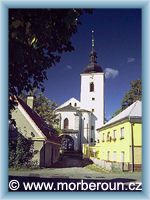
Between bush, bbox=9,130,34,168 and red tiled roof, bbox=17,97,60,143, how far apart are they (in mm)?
204

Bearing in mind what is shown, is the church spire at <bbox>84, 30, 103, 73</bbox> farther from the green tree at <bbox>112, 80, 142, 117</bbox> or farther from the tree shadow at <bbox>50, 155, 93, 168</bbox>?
the tree shadow at <bbox>50, 155, 93, 168</bbox>

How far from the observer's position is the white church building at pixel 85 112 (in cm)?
441

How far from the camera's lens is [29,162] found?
445 cm

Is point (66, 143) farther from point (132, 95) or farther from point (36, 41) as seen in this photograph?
point (36, 41)

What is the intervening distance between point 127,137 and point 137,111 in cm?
35

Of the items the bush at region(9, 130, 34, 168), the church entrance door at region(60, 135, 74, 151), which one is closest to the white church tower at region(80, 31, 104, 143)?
the church entrance door at region(60, 135, 74, 151)

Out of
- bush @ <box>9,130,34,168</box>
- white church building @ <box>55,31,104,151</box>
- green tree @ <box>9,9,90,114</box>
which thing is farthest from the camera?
white church building @ <box>55,31,104,151</box>

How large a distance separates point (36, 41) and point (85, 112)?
1.03 m

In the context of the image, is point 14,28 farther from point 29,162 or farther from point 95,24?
point 29,162

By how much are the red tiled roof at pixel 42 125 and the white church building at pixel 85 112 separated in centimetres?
10

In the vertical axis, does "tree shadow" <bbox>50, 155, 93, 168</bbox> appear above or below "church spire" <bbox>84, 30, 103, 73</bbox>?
below

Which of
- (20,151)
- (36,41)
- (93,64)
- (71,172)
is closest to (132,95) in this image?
(93,64)

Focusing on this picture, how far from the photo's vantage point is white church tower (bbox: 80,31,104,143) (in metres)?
4.39
